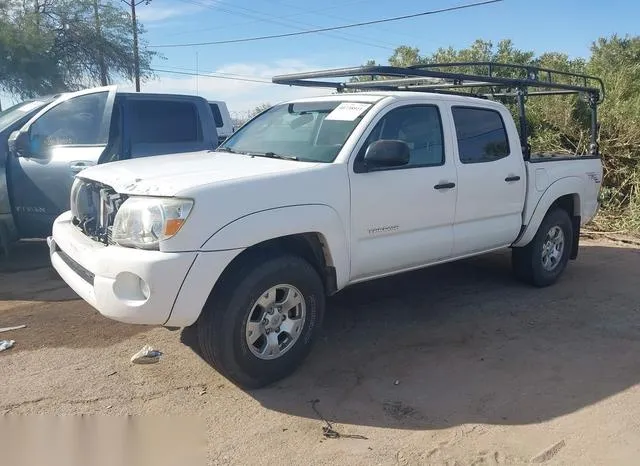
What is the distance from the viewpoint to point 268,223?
3727 millimetres

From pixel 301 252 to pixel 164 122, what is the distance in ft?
13.4

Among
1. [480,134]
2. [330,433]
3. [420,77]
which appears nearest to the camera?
[330,433]

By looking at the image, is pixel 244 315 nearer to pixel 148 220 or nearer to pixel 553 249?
pixel 148 220

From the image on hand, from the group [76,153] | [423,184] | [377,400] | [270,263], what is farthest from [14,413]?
[76,153]

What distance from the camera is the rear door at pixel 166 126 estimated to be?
7137mm

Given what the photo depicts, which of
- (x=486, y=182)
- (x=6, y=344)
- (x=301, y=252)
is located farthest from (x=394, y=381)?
(x=6, y=344)

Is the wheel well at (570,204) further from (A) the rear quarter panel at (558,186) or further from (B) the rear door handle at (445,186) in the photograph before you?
(B) the rear door handle at (445,186)

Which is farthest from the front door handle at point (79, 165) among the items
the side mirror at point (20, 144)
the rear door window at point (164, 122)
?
the rear door window at point (164, 122)

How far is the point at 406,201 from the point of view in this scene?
15.0 feet

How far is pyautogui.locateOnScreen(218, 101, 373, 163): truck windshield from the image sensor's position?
14.5ft

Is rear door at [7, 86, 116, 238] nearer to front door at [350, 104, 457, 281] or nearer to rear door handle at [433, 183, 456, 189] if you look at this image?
front door at [350, 104, 457, 281]

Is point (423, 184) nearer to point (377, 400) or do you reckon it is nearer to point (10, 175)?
point (377, 400)

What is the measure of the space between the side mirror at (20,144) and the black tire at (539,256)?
5311mm

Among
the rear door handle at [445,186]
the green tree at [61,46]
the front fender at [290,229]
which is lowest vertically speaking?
the front fender at [290,229]
